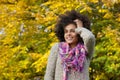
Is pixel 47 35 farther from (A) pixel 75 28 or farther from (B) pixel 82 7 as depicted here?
(A) pixel 75 28

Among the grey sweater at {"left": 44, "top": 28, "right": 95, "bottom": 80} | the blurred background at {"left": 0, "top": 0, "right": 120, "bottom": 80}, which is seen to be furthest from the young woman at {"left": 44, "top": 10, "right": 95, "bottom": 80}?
the blurred background at {"left": 0, "top": 0, "right": 120, "bottom": 80}

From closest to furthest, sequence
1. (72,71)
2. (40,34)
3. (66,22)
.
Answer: (72,71) < (66,22) < (40,34)

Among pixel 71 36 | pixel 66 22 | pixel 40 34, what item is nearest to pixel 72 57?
pixel 71 36

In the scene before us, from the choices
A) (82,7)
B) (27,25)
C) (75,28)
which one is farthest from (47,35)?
(75,28)

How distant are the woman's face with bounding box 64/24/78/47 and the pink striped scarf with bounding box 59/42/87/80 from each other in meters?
0.03

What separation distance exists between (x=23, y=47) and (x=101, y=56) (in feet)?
3.89

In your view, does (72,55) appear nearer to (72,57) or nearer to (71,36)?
(72,57)

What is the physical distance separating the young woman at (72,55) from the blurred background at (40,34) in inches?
93.2

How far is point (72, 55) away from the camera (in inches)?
120

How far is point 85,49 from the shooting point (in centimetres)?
307

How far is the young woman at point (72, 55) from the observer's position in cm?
299

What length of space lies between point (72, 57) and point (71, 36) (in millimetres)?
159

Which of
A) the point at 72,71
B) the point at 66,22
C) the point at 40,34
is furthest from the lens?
the point at 40,34

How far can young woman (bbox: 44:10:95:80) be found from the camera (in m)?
2.99
